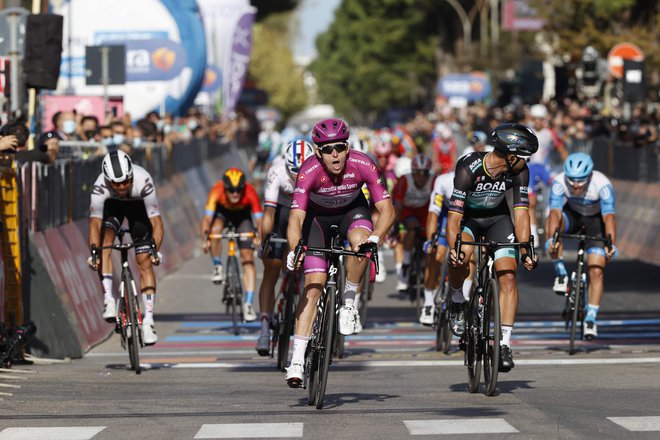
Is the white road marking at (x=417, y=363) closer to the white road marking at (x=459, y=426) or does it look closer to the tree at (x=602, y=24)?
the white road marking at (x=459, y=426)

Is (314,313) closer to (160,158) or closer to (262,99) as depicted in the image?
(160,158)

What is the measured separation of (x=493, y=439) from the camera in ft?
29.6

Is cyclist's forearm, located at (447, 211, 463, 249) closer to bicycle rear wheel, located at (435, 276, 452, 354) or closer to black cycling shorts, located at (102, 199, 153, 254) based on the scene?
bicycle rear wheel, located at (435, 276, 452, 354)

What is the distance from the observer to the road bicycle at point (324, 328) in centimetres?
1070

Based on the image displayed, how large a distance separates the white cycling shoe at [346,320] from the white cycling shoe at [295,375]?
0.38 metres

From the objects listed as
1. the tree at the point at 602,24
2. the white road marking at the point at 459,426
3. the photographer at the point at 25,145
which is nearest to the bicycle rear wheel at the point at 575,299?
the photographer at the point at 25,145

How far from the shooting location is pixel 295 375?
10656 millimetres

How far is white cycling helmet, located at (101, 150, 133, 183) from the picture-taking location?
1390cm

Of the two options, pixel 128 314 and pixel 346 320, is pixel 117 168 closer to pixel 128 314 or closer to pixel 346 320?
pixel 128 314

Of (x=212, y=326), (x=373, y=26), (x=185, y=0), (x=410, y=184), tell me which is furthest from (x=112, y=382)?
(x=373, y=26)

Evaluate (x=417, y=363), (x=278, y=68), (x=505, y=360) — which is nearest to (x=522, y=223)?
(x=505, y=360)

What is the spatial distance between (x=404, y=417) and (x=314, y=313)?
1.21 m

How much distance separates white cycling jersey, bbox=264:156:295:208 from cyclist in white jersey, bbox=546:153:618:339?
249 cm

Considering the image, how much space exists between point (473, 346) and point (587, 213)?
4365 mm
